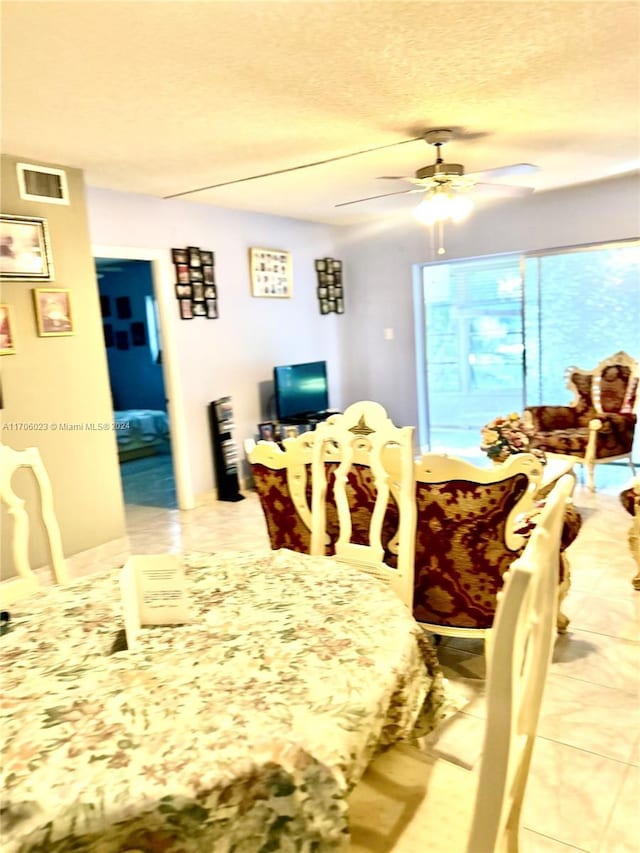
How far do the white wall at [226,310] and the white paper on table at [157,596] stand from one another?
3529 mm

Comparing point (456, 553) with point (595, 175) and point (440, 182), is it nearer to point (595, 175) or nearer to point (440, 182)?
point (440, 182)

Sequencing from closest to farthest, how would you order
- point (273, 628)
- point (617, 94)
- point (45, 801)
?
point (45, 801)
point (273, 628)
point (617, 94)

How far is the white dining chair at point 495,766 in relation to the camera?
85 centimetres

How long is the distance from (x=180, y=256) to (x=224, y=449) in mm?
1618

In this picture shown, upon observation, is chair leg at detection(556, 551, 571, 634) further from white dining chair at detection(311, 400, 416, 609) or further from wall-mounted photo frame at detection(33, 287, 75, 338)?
wall-mounted photo frame at detection(33, 287, 75, 338)

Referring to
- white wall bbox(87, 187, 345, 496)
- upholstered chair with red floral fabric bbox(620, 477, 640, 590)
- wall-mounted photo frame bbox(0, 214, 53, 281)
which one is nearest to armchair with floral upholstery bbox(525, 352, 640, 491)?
upholstered chair with red floral fabric bbox(620, 477, 640, 590)

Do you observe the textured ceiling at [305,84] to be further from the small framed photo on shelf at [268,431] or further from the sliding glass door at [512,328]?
the small framed photo on shelf at [268,431]

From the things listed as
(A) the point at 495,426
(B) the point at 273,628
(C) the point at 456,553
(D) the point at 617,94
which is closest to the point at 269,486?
(C) the point at 456,553

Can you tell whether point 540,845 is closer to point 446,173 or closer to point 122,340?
point 446,173

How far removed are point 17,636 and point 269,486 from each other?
1.25 m

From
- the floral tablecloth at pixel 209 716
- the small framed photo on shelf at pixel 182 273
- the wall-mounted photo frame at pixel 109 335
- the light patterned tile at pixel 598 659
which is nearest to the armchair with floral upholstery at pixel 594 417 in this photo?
the light patterned tile at pixel 598 659

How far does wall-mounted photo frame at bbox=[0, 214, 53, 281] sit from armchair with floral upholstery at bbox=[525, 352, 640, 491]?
362 centimetres

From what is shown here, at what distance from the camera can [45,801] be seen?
897 millimetres

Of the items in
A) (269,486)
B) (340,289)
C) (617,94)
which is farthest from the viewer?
(340,289)
